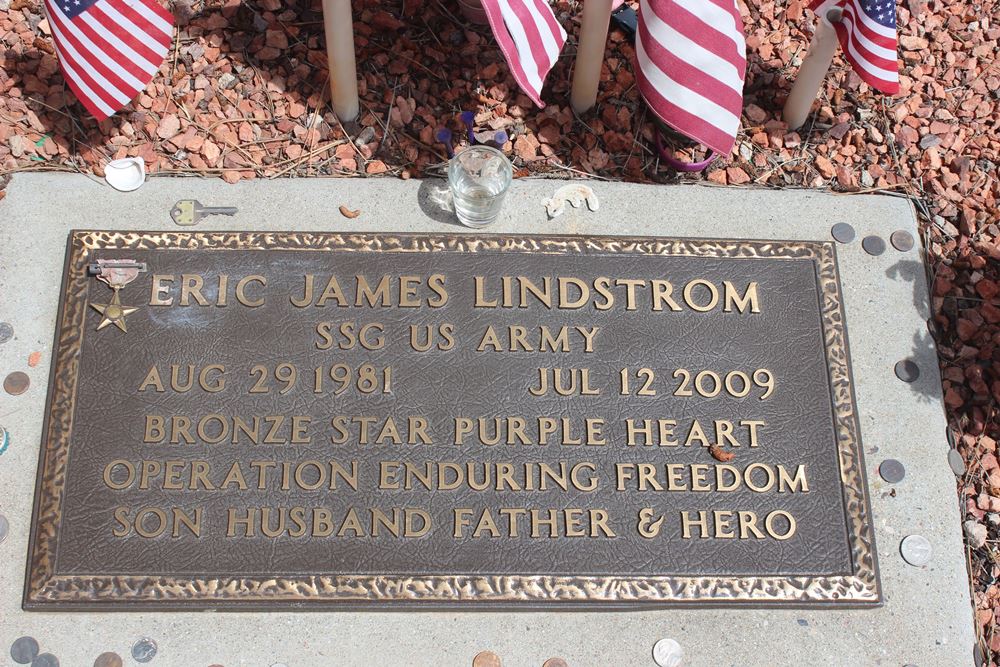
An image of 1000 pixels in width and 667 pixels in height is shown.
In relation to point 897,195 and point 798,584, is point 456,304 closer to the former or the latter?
point 798,584

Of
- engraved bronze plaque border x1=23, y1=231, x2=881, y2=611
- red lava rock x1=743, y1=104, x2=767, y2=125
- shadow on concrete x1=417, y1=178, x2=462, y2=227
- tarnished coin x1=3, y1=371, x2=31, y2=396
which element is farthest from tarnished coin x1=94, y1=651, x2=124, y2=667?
red lava rock x1=743, y1=104, x2=767, y2=125

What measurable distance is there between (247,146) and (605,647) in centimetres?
213

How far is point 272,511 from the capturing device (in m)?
2.82

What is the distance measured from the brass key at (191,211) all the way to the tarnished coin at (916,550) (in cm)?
247

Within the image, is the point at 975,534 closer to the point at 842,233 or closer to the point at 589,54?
the point at 842,233

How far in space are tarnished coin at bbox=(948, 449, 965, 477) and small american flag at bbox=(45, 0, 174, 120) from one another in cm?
293

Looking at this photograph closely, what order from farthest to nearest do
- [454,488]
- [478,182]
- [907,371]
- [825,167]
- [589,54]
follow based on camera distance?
[825,167] < [589,54] < [478,182] < [907,371] < [454,488]

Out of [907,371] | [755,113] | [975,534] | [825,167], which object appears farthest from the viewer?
[755,113]

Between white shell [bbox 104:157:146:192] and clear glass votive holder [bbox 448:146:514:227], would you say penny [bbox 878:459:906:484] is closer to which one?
clear glass votive holder [bbox 448:146:514:227]

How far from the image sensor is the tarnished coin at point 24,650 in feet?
8.96

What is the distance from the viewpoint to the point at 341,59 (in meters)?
3.26

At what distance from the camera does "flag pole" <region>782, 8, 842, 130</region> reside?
3.30 m

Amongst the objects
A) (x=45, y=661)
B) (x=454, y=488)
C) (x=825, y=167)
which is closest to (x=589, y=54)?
(x=825, y=167)

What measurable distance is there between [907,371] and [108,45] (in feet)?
9.39
